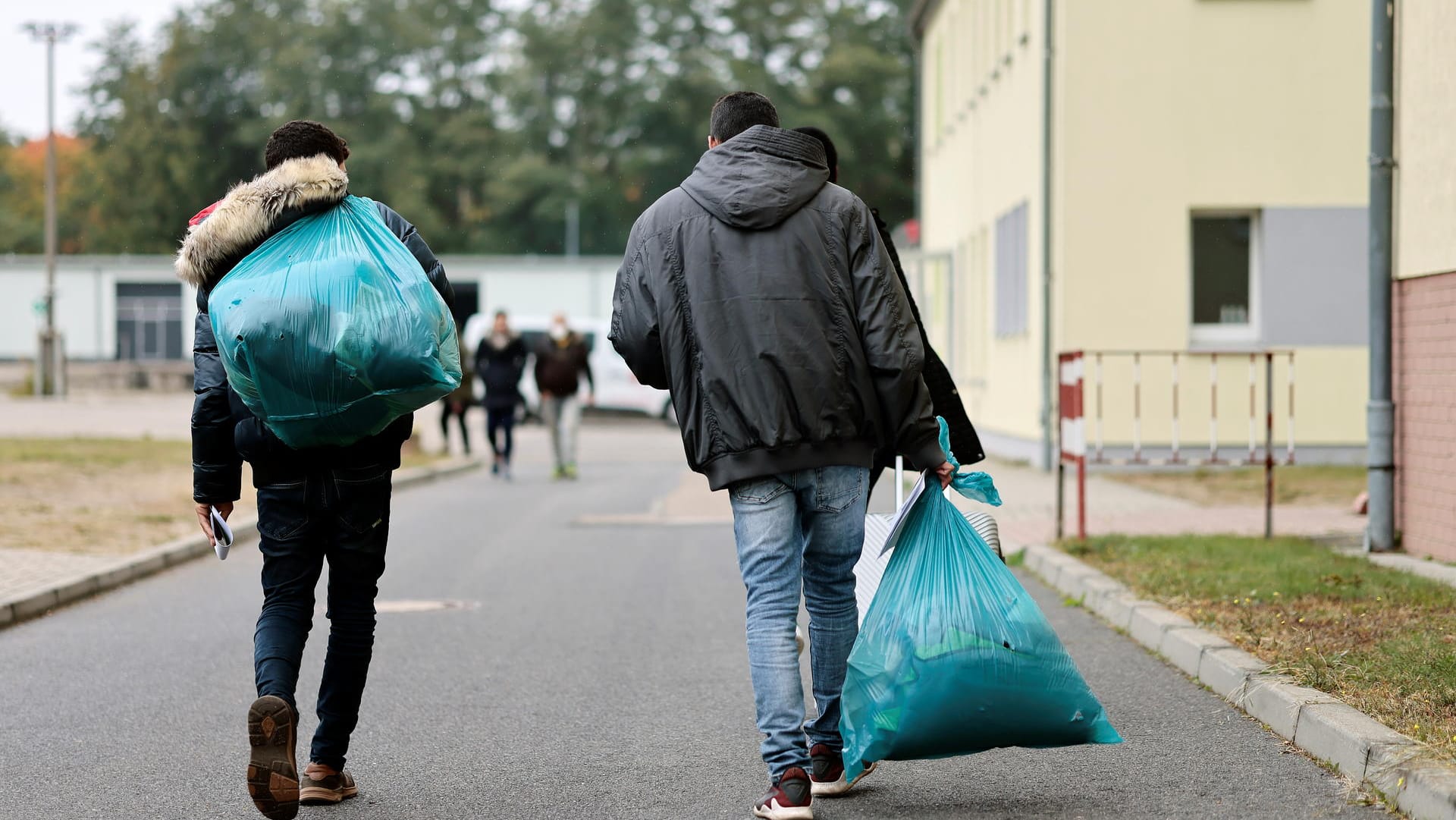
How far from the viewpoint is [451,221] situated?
7181 cm

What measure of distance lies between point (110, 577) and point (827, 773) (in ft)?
21.4

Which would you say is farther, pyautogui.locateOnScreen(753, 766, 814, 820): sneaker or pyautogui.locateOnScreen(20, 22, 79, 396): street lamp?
pyautogui.locateOnScreen(20, 22, 79, 396): street lamp

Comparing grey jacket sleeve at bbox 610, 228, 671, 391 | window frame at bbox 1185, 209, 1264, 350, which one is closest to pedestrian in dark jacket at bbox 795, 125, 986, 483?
grey jacket sleeve at bbox 610, 228, 671, 391

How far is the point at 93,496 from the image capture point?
49.8 ft

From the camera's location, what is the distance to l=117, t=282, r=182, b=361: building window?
5372 centimetres

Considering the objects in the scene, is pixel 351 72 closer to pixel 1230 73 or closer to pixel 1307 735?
pixel 1230 73

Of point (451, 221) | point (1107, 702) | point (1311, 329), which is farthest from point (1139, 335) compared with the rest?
point (451, 221)

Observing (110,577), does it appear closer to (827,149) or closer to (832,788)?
(832,788)

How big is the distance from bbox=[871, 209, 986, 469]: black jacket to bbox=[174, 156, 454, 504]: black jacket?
1.25 m

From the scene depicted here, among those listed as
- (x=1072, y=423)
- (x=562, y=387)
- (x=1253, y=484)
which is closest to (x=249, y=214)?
(x=1072, y=423)

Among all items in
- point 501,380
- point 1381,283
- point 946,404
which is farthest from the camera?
point 501,380

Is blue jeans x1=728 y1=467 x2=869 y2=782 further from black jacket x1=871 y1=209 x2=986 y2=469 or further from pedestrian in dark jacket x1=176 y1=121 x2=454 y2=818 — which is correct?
pedestrian in dark jacket x1=176 y1=121 x2=454 y2=818

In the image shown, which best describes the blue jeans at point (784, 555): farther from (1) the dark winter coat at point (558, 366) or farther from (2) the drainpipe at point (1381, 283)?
(1) the dark winter coat at point (558, 366)

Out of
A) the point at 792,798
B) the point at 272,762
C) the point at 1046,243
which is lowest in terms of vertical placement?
the point at 792,798
